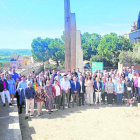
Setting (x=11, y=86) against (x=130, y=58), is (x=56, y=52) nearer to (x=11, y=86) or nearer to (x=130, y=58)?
(x=130, y=58)

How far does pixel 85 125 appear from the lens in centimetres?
698

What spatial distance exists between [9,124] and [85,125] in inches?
105

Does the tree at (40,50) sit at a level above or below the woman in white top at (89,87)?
above

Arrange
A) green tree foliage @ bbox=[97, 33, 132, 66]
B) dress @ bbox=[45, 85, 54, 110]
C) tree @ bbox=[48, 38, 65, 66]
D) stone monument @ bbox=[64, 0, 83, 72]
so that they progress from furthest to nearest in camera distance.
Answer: tree @ bbox=[48, 38, 65, 66] < green tree foliage @ bbox=[97, 33, 132, 66] < stone monument @ bbox=[64, 0, 83, 72] < dress @ bbox=[45, 85, 54, 110]

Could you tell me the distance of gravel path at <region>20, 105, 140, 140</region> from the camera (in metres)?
6.04

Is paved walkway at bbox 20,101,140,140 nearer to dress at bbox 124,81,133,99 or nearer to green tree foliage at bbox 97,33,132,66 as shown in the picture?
dress at bbox 124,81,133,99

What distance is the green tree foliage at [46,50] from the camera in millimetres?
47812

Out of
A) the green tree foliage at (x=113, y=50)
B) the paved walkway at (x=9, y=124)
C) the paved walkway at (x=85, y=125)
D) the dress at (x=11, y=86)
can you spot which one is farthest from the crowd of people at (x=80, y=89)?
the green tree foliage at (x=113, y=50)

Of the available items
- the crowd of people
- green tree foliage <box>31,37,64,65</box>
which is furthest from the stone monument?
A: green tree foliage <box>31,37,64,65</box>

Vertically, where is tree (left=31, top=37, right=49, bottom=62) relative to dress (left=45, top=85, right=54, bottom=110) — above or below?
above

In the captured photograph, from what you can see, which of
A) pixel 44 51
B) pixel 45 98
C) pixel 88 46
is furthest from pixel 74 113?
pixel 44 51

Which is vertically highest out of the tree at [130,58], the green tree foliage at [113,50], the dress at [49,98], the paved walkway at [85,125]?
the green tree foliage at [113,50]

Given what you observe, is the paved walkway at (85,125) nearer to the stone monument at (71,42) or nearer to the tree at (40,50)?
the stone monument at (71,42)

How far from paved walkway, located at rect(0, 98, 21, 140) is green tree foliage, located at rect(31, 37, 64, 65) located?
38693 millimetres
